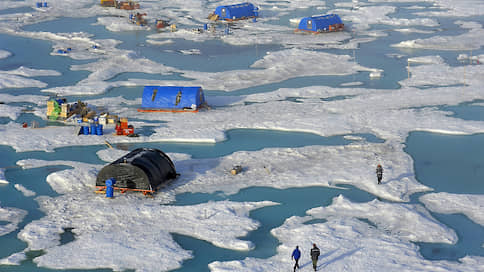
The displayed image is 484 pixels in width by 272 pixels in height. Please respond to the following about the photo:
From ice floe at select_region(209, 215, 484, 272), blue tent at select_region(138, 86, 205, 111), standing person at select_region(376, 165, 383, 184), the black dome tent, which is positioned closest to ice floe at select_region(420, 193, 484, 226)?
standing person at select_region(376, 165, 383, 184)

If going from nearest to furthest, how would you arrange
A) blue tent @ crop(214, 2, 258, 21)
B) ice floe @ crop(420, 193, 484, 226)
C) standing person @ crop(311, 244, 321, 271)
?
1. standing person @ crop(311, 244, 321, 271)
2. ice floe @ crop(420, 193, 484, 226)
3. blue tent @ crop(214, 2, 258, 21)

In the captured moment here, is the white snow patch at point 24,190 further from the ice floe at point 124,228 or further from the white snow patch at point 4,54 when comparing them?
the white snow patch at point 4,54

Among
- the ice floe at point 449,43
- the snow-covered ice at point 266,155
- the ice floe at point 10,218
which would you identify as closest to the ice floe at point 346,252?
the snow-covered ice at point 266,155

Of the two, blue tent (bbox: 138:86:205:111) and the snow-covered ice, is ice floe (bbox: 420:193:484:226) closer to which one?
the snow-covered ice

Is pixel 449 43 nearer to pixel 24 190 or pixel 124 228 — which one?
pixel 24 190

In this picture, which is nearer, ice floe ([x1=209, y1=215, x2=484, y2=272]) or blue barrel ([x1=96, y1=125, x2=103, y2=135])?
ice floe ([x1=209, y1=215, x2=484, y2=272])

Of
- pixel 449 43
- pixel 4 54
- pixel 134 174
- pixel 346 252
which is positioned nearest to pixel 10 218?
pixel 134 174

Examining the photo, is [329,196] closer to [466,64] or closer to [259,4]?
[466,64]
